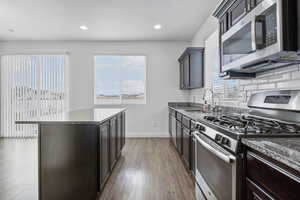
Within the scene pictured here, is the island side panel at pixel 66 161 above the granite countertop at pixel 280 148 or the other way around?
the other way around

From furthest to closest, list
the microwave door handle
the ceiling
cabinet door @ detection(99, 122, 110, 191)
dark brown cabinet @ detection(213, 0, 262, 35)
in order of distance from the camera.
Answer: the ceiling → cabinet door @ detection(99, 122, 110, 191) → dark brown cabinet @ detection(213, 0, 262, 35) → the microwave door handle

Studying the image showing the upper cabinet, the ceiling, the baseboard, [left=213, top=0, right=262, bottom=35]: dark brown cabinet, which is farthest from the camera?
the baseboard

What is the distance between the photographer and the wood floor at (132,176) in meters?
2.30

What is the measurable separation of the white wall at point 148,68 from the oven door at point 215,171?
11.7ft

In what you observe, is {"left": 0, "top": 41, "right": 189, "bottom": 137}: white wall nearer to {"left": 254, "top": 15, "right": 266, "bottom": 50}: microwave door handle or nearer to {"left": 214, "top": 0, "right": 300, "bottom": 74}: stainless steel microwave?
{"left": 214, "top": 0, "right": 300, "bottom": 74}: stainless steel microwave

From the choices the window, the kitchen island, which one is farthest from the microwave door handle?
the window

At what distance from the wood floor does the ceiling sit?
274cm

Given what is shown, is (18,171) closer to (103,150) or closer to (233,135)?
(103,150)

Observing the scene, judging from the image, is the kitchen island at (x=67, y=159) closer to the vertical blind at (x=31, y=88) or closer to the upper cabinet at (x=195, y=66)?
the upper cabinet at (x=195, y=66)

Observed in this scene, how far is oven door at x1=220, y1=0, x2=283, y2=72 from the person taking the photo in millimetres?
1259

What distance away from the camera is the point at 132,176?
2805 millimetres

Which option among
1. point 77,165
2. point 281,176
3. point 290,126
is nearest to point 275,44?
point 290,126

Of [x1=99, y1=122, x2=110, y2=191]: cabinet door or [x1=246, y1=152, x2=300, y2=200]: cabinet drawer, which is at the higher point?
[x1=246, y1=152, x2=300, y2=200]: cabinet drawer

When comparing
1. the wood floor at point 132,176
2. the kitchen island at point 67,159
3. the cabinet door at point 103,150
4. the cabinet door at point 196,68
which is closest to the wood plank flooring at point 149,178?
the wood floor at point 132,176
